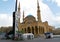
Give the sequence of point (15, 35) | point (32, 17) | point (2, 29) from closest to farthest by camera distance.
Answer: point (15, 35) → point (32, 17) → point (2, 29)

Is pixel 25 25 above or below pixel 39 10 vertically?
below

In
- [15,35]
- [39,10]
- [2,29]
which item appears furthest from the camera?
[2,29]

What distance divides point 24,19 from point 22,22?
2.56 metres

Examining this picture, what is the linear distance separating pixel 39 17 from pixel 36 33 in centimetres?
678

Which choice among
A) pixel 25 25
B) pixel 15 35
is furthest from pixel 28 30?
pixel 15 35

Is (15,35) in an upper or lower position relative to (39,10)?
lower

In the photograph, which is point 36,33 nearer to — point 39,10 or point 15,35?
point 39,10

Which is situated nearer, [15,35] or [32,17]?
[15,35]

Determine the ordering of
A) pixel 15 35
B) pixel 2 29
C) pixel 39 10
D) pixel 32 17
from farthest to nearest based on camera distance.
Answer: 1. pixel 2 29
2. pixel 32 17
3. pixel 39 10
4. pixel 15 35

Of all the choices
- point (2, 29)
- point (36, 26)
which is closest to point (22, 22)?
point (36, 26)

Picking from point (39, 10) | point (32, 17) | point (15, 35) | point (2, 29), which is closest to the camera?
point (15, 35)

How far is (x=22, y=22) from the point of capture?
81.9m

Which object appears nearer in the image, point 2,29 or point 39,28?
point 39,28

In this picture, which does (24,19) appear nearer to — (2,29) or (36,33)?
(36,33)
